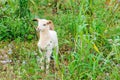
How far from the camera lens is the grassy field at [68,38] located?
4449 mm

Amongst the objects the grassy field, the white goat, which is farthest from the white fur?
the grassy field

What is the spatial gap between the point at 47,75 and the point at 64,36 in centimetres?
100

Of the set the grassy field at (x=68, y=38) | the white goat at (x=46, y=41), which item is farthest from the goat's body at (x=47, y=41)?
the grassy field at (x=68, y=38)

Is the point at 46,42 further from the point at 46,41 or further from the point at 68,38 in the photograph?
the point at 68,38

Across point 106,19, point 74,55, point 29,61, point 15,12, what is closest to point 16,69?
point 29,61

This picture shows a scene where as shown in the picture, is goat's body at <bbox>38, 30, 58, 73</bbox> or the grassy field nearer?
the grassy field

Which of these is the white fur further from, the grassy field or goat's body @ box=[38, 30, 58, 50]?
the grassy field

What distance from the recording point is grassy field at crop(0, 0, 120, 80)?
445cm

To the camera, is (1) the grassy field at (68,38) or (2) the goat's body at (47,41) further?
(2) the goat's body at (47,41)

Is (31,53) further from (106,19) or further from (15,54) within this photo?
(106,19)

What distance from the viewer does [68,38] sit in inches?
211

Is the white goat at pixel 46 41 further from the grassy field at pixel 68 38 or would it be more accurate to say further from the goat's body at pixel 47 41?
the grassy field at pixel 68 38

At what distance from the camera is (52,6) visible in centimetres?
643

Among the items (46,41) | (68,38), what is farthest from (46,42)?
(68,38)
